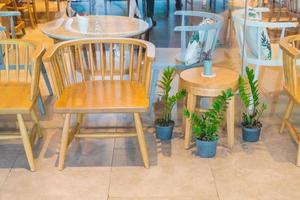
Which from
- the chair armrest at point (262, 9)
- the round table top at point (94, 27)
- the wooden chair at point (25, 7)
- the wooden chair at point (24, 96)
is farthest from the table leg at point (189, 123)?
the wooden chair at point (25, 7)

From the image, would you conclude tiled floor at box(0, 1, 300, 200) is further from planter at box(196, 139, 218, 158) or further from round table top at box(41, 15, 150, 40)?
round table top at box(41, 15, 150, 40)

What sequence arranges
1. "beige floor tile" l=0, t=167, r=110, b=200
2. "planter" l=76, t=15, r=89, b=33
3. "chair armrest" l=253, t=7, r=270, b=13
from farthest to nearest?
"chair armrest" l=253, t=7, r=270, b=13, "planter" l=76, t=15, r=89, b=33, "beige floor tile" l=0, t=167, r=110, b=200

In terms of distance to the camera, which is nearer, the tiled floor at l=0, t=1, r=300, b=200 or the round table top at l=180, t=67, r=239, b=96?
the tiled floor at l=0, t=1, r=300, b=200

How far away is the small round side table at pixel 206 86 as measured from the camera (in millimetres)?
2332

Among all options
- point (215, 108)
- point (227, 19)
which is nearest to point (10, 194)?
point (215, 108)

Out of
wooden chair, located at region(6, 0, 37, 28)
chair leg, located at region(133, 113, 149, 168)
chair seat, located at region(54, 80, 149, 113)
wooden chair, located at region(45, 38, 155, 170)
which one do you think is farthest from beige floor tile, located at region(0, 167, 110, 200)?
wooden chair, located at region(6, 0, 37, 28)

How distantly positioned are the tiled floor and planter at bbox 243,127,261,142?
0.04 m

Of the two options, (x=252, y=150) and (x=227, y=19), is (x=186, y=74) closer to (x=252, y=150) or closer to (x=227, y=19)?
(x=252, y=150)

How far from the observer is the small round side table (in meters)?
2.33

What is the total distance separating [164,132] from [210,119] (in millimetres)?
447

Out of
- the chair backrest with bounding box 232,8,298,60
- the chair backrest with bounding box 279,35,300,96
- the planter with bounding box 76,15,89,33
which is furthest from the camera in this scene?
the planter with bounding box 76,15,89,33

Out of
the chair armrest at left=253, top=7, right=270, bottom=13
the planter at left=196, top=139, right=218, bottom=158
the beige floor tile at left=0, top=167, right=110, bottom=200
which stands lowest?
the beige floor tile at left=0, top=167, right=110, bottom=200

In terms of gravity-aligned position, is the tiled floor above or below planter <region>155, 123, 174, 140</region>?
below

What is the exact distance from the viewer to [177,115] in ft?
10.1
